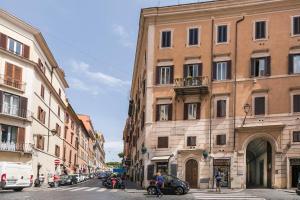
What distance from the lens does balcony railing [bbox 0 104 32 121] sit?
→ 4503cm

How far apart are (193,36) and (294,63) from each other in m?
9.14

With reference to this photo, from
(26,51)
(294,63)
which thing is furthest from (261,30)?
(26,51)

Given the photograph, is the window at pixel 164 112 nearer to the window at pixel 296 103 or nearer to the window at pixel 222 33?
the window at pixel 222 33

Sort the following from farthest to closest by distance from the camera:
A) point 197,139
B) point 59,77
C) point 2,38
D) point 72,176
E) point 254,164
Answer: point 59,77 → point 72,176 → point 254,164 → point 2,38 → point 197,139

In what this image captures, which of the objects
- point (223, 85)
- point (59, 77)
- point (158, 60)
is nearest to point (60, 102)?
point (59, 77)

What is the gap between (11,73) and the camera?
152 ft

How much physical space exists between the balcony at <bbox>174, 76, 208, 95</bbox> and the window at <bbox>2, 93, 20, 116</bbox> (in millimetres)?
16019

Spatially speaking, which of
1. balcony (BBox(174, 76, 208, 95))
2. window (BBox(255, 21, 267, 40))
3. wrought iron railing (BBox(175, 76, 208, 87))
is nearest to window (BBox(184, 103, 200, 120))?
balcony (BBox(174, 76, 208, 95))

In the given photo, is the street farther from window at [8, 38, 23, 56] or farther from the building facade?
window at [8, 38, 23, 56]

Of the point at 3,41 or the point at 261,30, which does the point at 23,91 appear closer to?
the point at 3,41

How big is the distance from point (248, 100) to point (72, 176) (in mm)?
24194

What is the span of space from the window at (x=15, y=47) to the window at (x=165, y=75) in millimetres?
14591

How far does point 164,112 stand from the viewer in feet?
140

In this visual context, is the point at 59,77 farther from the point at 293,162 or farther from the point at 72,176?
the point at 293,162
